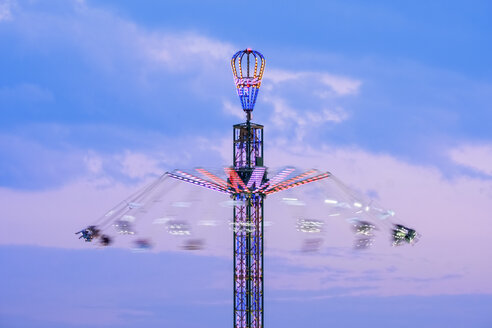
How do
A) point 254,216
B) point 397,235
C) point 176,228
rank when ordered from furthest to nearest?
point 254,216
point 397,235
point 176,228

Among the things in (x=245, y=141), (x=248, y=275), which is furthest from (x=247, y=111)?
(x=248, y=275)

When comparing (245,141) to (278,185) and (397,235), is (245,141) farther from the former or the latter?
(397,235)

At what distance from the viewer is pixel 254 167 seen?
115m

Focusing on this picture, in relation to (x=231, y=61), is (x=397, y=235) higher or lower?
lower

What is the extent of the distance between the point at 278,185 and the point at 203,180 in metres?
6.74

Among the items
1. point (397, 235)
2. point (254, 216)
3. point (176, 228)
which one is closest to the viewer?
point (176, 228)

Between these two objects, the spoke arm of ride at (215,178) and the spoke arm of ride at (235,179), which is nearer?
the spoke arm of ride at (215,178)

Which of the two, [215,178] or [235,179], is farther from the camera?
[235,179]

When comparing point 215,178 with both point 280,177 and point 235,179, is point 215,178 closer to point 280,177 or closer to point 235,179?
point 235,179

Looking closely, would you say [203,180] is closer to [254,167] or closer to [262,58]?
[254,167]

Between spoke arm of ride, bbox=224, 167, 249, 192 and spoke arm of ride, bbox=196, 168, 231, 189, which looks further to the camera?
spoke arm of ride, bbox=224, 167, 249, 192

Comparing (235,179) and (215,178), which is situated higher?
(235,179)

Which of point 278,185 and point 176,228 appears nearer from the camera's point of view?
point 176,228

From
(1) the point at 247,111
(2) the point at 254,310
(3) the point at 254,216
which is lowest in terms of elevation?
(2) the point at 254,310
